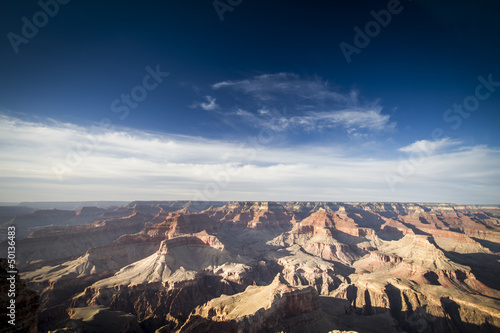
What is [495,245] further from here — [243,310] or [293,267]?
[243,310]

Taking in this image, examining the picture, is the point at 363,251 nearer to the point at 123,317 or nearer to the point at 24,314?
the point at 123,317

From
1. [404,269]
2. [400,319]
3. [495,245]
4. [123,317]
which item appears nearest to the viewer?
[123,317]

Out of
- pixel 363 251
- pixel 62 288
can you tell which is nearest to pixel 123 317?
pixel 62 288

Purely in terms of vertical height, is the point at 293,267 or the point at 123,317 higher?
the point at 123,317

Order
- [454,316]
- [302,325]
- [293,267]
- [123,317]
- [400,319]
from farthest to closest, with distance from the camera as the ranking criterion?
1. [293,267]
2. [400,319]
3. [454,316]
4. [123,317]
5. [302,325]

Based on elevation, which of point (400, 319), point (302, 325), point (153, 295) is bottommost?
point (400, 319)

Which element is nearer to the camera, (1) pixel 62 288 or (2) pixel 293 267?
(1) pixel 62 288
